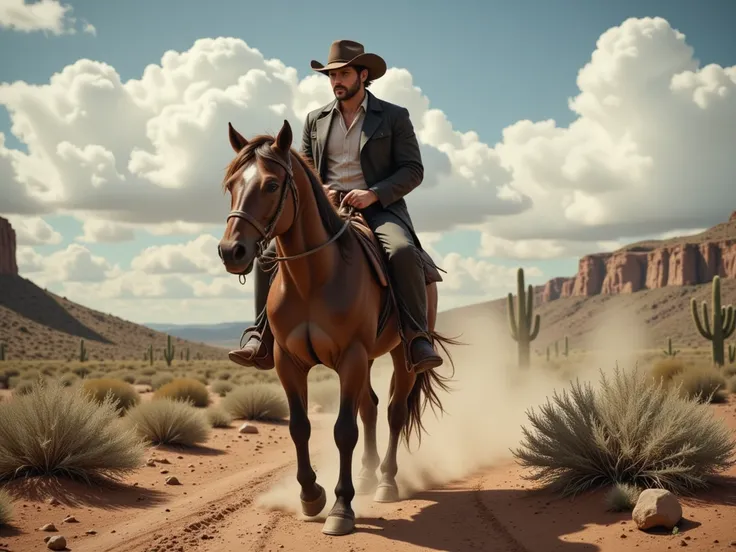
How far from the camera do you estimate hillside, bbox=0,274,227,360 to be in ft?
244

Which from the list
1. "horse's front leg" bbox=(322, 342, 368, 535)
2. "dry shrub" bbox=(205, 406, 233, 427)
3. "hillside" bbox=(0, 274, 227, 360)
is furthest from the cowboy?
"hillside" bbox=(0, 274, 227, 360)

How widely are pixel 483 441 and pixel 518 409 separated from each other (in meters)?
5.74

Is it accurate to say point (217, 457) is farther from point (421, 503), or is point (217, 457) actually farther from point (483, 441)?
point (421, 503)

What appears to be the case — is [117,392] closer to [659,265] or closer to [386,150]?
[386,150]

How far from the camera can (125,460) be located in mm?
9469

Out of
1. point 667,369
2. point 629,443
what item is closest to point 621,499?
point 629,443

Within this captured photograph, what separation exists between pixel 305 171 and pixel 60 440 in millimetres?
5169

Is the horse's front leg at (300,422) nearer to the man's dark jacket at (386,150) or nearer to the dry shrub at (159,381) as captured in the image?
the man's dark jacket at (386,150)

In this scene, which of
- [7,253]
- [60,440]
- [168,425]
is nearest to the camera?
[60,440]

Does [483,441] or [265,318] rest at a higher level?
[265,318]

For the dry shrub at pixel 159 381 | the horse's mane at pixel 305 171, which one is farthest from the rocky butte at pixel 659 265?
the horse's mane at pixel 305 171

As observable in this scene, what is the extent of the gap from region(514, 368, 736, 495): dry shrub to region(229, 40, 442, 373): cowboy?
1.65m

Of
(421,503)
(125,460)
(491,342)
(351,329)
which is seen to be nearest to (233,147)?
(351,329)

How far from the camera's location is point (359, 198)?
7473 millimetres
